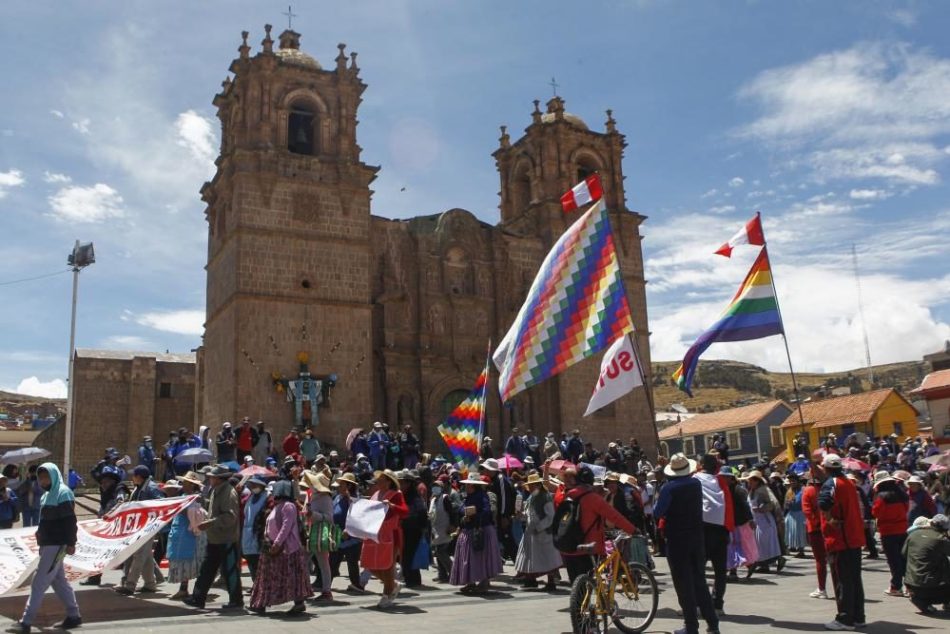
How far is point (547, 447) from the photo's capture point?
21500 mm

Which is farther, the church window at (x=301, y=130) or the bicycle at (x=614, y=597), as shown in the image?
the church window at (x=301, y=130)

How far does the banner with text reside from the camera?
9.63 m

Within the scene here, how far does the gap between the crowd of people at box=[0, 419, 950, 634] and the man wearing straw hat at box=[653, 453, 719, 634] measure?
13 mm

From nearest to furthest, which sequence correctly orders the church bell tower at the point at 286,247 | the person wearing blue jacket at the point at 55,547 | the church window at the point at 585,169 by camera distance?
the person wearing blue jacket at the point at 55,547 < the church bell tower at the point at 286,247 < the church window at the point at 585,169

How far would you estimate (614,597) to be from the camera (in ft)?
25.8

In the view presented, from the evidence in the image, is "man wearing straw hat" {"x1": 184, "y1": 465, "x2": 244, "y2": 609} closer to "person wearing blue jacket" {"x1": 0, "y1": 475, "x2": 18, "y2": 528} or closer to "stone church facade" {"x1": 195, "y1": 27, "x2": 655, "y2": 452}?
"person wearing blue jacket" {"x1": 0, "y1": 475, "x2": 18, "y2": 528}

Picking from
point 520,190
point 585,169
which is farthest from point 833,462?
point 520,190

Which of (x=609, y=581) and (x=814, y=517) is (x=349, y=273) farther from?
(x=609, y=581)

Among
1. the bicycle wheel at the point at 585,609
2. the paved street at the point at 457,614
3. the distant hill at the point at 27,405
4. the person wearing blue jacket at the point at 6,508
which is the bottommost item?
the paved street at the point at 457,614

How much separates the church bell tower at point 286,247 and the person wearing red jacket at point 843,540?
1875 centimetres

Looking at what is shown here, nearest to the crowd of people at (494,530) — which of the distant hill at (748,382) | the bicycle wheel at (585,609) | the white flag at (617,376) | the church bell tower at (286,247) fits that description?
the bicycle wheel at (585,609)

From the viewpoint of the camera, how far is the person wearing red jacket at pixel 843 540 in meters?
8.30

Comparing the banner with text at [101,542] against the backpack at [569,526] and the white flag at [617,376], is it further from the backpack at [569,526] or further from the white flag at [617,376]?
the white flag at [617,376]

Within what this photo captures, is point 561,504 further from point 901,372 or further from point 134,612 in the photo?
point 901,372
